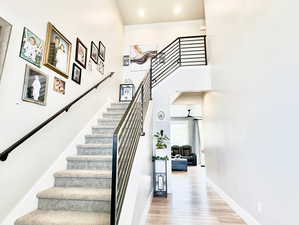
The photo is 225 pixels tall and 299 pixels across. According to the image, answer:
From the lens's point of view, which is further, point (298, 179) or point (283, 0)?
point (283, 0)

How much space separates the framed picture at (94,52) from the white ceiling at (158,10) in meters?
2.51

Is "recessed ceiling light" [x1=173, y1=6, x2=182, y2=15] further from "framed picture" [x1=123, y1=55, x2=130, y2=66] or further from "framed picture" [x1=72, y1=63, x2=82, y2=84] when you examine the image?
"framed picture" [x1=72, y1=63, x2=82, y2=84]

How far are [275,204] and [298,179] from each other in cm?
52

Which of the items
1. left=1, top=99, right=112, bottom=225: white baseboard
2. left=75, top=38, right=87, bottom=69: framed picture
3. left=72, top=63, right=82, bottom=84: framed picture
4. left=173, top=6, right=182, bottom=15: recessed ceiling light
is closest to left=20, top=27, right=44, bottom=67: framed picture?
left=72, top=63, right=82, bottom=84: framed picture

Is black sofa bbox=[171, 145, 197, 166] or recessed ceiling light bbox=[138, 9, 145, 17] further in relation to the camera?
black sofa bbox=[171, 145, 197, 166]

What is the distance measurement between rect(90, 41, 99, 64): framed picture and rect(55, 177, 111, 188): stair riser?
246 cm

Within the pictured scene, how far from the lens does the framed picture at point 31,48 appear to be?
1884mm

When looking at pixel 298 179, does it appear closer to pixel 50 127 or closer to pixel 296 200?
pixel 296 200

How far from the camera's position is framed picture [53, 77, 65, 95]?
2424 millimetres

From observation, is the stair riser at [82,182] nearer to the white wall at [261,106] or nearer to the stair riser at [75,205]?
the stair riser at [75,205]

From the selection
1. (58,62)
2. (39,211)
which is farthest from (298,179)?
(58,62)

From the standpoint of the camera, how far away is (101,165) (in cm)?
242

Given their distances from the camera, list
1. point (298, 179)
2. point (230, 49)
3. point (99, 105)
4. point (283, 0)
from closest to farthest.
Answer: point (298, 179) → point (283, 0) → point (230, 49) → point (99, 105)

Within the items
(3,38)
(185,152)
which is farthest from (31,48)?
(185,152)
